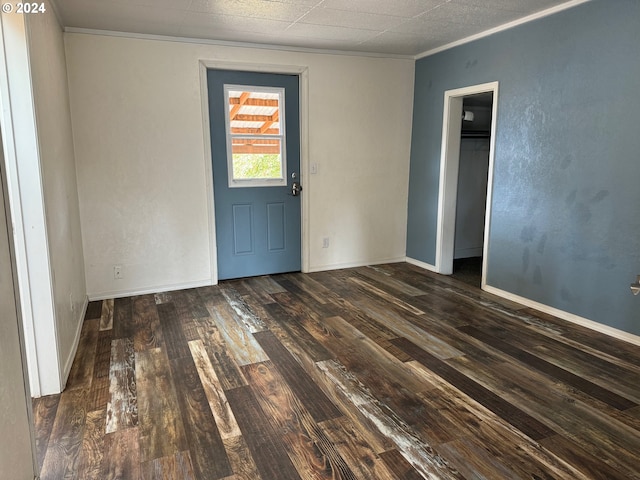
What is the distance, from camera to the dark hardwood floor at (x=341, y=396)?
71.7 inches

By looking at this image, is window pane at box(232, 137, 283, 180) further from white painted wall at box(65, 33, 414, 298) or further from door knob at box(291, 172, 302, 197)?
white painted wall at box(65, 33, 414, 298)

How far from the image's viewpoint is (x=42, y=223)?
7.23ft

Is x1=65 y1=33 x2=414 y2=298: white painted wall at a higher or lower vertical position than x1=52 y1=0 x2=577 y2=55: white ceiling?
lower

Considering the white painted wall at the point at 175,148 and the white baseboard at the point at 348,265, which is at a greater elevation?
the white painted wall at the point at 175,148

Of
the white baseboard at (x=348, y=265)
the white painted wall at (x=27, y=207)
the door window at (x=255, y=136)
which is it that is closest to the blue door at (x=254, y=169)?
the door window at (x=255, y=136)

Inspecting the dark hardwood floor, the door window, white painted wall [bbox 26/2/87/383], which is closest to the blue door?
the door window

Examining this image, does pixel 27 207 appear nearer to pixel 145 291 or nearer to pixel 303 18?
pixel 145 291

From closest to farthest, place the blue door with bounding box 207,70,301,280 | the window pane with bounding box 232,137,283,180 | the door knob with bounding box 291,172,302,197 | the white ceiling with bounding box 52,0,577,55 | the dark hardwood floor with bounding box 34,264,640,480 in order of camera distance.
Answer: the dark hardwood floor with bounding box 34,264,640,480 → the white ceiling with bounding box 52,0,577,55 → the blue door with bounding box 207,70,301,280 → the window pane with bounding box 232,137,283,180 → the door knob with bounding box 291,172,302,197

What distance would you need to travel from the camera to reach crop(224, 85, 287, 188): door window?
4242mm

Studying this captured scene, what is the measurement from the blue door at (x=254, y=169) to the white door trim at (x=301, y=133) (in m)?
0.06

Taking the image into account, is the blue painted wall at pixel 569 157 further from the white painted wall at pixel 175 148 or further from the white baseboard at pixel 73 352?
the white baseboard at pixel 73 352

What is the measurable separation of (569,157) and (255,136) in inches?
111

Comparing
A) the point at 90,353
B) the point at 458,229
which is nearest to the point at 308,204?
the point at 458,229

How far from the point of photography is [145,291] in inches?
160
